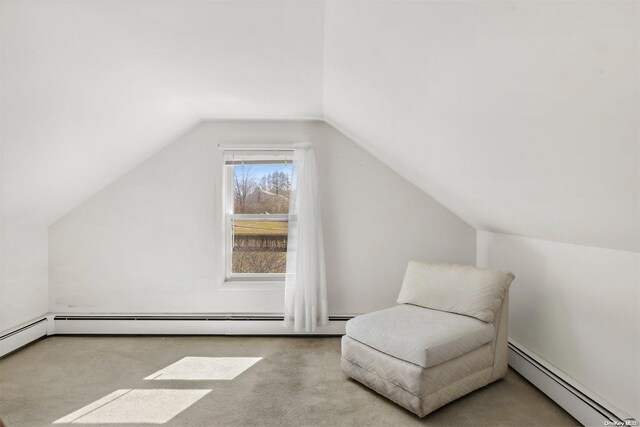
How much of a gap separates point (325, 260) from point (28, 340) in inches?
109

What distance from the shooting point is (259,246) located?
378 cm

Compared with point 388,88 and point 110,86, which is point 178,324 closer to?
point 110,86

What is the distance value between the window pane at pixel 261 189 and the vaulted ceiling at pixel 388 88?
70 cm

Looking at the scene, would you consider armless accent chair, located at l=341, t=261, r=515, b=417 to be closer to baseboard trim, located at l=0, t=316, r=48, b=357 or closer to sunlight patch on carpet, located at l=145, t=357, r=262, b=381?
sunlight patch on carpet, located at l=145, t=357, r=262, b=381

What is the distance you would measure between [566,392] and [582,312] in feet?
1.61

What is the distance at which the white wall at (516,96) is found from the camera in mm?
988

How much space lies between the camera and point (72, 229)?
3.62 meters

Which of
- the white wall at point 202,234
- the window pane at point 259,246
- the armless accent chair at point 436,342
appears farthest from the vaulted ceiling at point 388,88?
the window pane at point 259,246

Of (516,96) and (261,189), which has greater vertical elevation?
(516,96)

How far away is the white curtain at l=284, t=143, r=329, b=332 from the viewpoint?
3.43 metres

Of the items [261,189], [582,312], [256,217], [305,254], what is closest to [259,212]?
[256,217]

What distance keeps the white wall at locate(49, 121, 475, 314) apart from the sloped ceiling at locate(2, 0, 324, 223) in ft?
1.05

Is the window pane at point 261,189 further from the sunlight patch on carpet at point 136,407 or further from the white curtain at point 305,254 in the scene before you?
the sunlight patch on carpet at point 136,407

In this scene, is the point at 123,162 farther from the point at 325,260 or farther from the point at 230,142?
the point at 325,260
